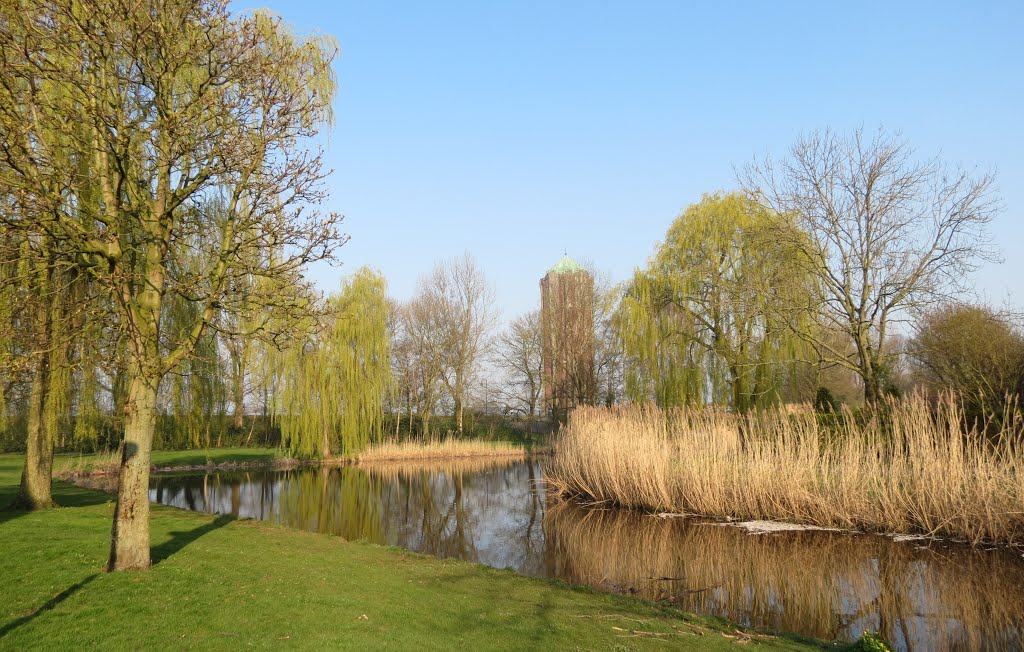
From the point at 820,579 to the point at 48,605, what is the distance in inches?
338

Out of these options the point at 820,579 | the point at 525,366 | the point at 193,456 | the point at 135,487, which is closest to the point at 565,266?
the point at 525,366

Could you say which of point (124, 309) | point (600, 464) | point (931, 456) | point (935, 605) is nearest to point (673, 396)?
point (600, 464)

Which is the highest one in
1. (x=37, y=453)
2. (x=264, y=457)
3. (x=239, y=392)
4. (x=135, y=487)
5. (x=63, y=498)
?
(x=239, y=392)

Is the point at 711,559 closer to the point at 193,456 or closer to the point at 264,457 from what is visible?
the point at 264,457

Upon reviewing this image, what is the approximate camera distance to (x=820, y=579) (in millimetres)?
8617

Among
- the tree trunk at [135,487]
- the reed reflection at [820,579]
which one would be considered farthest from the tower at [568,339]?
the tree trunk at [135,487]

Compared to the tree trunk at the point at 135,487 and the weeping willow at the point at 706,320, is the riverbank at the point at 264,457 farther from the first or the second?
the tree trunk at the point at 135,487

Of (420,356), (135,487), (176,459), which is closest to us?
(135,487)

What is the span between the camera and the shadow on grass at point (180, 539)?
282 inches

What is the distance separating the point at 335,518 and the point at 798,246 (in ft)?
40.4

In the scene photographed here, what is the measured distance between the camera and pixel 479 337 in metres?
36.0

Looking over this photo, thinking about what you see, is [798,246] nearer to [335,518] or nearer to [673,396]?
[673,396]

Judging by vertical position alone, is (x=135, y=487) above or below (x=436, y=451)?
Result: above

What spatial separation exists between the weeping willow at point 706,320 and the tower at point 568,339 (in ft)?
23.7
